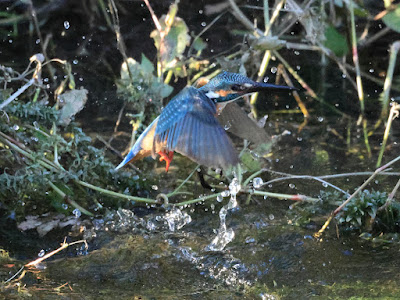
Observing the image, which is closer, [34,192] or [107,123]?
[34,192]

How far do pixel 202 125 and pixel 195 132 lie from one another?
5 centimetres

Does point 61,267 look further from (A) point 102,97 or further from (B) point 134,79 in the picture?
(A) point 102,97

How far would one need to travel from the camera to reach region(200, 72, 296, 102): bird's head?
2809 millimetres

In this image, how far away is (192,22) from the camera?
5.39 metres

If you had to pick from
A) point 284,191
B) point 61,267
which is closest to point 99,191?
point 61,267

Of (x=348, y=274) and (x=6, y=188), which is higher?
(x=6, y=188)

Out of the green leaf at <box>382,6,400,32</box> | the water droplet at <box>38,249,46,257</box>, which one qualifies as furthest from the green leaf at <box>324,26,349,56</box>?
the water droplet at <box>38,249,46,257</box>

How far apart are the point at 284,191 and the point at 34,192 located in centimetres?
123

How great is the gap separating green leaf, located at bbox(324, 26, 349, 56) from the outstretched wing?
2.05 m

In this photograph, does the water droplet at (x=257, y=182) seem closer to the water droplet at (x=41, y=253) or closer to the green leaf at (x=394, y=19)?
the water droplet at (x=41, y=253)

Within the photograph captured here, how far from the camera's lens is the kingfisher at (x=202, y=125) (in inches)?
94.5

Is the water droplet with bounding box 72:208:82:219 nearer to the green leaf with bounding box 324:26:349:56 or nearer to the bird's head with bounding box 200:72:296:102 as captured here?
the bird's head with bounding box 200:72:296:102

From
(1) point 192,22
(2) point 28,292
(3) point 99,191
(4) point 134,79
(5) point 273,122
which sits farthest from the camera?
(1) point 192,22

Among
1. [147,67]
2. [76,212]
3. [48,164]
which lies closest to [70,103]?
[48,164]
